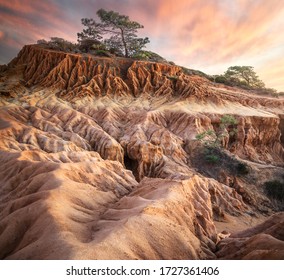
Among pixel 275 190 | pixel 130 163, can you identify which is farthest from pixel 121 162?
pixel 275 190

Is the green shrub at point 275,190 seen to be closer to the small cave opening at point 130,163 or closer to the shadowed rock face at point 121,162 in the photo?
the shadowed rock face at point 121,162

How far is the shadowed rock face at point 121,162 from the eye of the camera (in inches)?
228

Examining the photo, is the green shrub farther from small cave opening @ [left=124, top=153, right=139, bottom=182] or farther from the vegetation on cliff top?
the vegetation on cliff top

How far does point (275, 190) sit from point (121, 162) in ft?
35.9

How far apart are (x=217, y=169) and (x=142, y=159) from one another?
586cm

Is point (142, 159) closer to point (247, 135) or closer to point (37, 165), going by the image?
point (37, 165)

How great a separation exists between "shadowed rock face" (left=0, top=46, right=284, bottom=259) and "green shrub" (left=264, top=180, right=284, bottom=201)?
59 cm

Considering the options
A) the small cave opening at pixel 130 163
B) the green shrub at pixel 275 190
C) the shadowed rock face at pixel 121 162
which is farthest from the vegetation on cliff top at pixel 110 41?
the green shrub at pixel 275 190

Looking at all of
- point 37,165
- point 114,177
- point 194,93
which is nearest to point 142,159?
point 114,177

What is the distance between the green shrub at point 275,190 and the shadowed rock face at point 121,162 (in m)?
0.59

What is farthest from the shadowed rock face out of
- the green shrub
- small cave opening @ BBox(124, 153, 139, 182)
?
the green shrub

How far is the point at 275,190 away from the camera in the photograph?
1856cm

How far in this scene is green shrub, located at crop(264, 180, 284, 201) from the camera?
18469 millimetres

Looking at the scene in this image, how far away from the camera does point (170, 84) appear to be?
28078 mm
